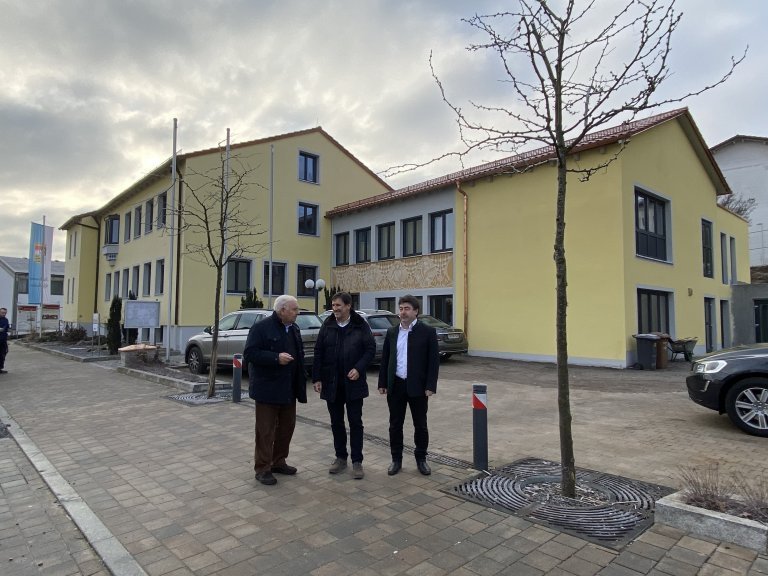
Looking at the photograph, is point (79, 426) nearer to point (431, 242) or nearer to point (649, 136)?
point (431, 242)

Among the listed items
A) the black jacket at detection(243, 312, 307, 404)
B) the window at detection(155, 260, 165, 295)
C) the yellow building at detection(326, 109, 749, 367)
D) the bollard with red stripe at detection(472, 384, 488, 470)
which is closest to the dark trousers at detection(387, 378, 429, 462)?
the bollard with red stripe at detection(472, 384, 488, 470)

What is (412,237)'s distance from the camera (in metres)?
21.8

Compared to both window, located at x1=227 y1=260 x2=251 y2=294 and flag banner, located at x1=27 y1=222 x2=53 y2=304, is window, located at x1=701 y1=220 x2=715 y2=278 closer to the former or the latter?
window, located at x1=227 y1=260 x2=251 y2=294

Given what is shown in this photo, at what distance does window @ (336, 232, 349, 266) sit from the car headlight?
19562mm

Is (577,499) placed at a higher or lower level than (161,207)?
lower

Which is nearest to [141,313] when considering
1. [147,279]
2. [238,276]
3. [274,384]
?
[238,276]

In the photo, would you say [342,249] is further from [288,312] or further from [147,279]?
[288,312]

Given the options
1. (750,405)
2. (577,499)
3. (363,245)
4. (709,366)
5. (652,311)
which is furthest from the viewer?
(363,245)

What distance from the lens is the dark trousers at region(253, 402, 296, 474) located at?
15.9 feet

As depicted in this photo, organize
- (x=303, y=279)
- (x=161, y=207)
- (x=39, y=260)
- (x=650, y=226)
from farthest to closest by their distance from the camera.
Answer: (x=39, y=260), (x=303, y=279), (x=161, y=207), (x=650, y=226)

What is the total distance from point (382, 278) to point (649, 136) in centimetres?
1155

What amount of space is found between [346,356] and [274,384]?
75 centimetres

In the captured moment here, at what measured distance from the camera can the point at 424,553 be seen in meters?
3.36

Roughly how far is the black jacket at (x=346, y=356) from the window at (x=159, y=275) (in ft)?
69.3
